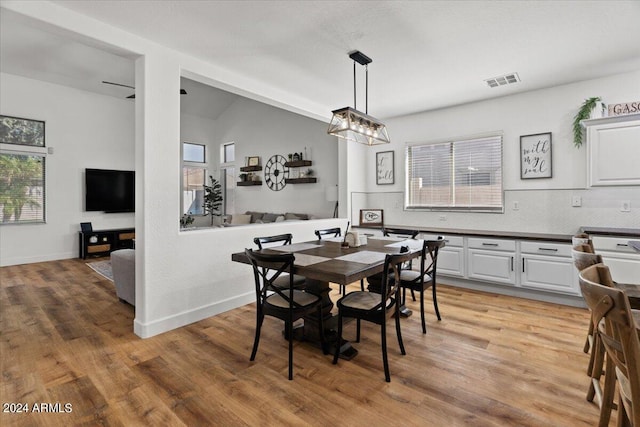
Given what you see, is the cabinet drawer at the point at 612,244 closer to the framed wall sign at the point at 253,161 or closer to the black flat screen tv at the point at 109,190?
the framed wall sign at the point at 253,161

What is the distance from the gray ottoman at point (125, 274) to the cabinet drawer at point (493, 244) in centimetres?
426

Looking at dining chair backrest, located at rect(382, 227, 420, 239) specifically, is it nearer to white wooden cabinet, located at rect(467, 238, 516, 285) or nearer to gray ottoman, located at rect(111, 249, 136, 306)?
white wooden cabinet, located at rect(467, 238, 516, 285)

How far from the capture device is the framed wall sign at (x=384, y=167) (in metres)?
5.59

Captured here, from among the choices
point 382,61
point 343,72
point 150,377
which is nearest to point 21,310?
point 150,377

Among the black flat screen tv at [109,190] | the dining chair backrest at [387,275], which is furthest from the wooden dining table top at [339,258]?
the black flat screen tv at [109,190]

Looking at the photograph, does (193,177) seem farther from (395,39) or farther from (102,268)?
(395,39)

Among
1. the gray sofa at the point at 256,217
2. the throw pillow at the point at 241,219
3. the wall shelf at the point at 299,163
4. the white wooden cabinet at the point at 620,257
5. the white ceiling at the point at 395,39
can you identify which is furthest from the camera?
the throw pillow at the point at 241,219

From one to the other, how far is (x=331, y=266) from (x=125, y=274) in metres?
2.76

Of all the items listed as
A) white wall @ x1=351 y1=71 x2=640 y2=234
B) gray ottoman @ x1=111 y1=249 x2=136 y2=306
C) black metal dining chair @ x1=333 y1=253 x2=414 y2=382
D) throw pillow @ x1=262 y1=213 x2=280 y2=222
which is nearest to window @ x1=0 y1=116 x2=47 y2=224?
gray ottoman @ x1=111 y1=249 x2=136 y2=306

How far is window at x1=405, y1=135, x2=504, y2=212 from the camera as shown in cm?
462

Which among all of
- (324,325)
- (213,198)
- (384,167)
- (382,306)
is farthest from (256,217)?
(382,306)

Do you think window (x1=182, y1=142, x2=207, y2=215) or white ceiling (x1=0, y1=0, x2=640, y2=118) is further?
window (x1=182, y1=142, x2=207, y2=215)

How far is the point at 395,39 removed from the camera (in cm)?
295

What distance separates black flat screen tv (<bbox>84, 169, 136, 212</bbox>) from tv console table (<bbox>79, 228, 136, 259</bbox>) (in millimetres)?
589
